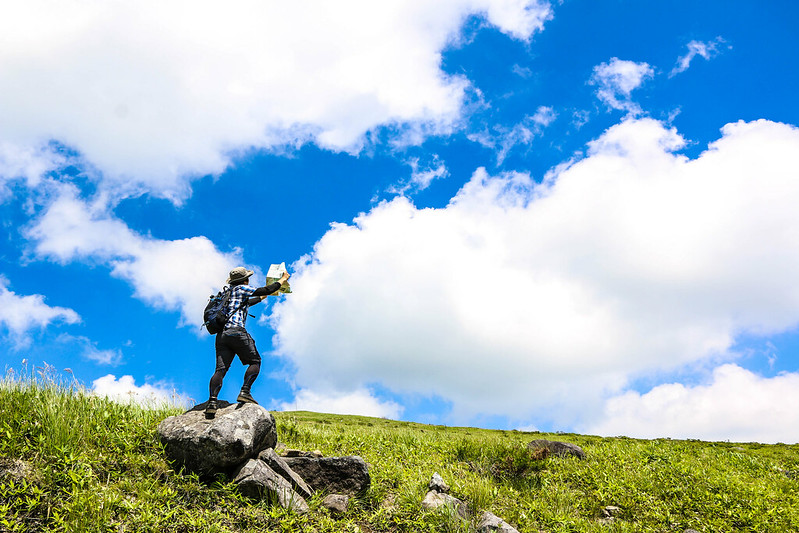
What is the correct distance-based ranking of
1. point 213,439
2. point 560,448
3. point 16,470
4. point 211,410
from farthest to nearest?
1. point 560,448
2. point 211,410
3. point 213,439
4. point 16,470

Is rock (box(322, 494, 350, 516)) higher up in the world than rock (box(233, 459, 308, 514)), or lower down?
lower down

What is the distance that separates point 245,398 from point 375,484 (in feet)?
13.0

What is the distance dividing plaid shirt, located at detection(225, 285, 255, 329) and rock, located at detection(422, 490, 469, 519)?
20.2 ft

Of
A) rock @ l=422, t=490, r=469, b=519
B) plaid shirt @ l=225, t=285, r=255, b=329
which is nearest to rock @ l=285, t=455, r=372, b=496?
rock @ l=422, t=490, r=469, b=519

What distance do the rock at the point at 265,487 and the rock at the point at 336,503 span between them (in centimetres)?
52

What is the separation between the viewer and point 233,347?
36.6 ft

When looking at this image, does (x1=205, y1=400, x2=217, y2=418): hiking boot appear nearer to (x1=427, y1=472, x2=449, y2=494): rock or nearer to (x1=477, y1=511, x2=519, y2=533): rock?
(x1=427, y1=472, x2=449, y2=494): rock

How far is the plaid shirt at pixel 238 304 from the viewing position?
1127 centimetres

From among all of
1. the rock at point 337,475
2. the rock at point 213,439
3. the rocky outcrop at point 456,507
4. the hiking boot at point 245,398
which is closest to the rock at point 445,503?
the rocky outcrop at point 456,507

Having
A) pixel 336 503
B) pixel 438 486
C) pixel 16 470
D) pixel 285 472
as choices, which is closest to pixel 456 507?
pixel 438 486

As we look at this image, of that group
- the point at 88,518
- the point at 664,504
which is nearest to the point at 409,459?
the point at 664,504

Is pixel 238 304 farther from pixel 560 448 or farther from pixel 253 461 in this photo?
pixel 560 448

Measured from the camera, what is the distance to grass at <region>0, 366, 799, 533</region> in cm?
824

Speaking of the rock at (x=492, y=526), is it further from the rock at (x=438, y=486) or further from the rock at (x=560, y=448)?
the rock at (x=560, y=448)
